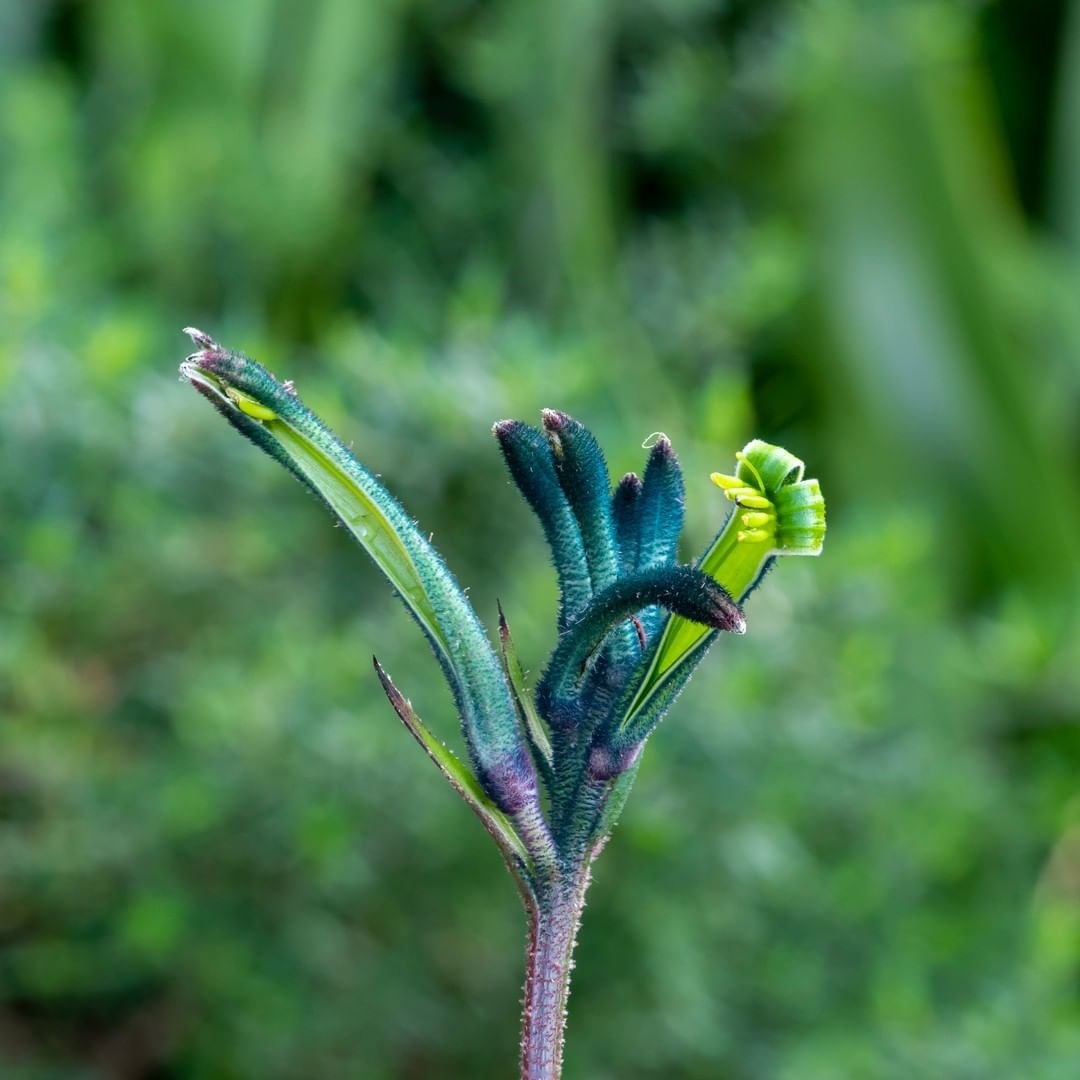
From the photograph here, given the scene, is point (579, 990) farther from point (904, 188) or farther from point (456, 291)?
point (904, 188)

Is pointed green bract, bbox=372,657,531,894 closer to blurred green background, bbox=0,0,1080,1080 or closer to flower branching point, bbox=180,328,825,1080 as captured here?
flower branching point, bbox=180,328,825,1080

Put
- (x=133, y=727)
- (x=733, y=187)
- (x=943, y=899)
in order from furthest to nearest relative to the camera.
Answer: (x=733, y=187), (x=943, y=899), (x=133, y=727)

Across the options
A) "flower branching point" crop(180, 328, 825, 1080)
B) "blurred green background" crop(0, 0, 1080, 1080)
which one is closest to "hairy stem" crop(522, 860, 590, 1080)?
"flower branching point" crop(180, 328, 825, 1080)

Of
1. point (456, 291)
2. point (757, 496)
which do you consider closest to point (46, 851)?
point (456, 291)

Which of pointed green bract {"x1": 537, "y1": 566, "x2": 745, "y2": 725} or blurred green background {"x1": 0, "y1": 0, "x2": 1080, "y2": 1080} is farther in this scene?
blurred green background {"x1": 0, "y1": 0, "x2": 1080, "y2": 1080}

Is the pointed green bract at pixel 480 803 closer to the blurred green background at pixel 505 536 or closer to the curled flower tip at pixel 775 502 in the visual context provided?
the curled flower tip at pixel 775 502

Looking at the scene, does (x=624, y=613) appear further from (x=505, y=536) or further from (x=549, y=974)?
(x=505, y=536)

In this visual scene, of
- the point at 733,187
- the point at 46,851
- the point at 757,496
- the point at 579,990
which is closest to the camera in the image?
the point at 757,496
